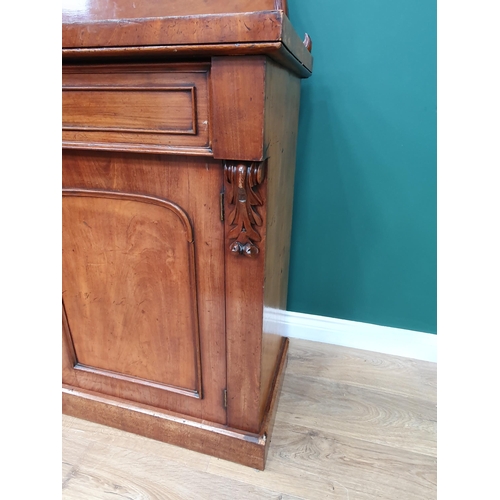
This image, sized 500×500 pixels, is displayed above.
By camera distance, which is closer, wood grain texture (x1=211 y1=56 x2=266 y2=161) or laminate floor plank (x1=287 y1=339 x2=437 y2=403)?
wood grain texture (x1=211 y1=56 x2=266 y2=161)

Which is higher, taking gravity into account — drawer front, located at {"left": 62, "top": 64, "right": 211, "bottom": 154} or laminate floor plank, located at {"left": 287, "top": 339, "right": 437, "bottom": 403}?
drawer front, located at {"left": 62, "top": 64, "right": 211, "bottom": 154}

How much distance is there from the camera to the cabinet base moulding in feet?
3.11

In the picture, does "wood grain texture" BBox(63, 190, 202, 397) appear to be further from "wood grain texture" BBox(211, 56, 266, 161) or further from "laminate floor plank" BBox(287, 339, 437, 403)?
"laminate floor plank" BBox(287, 339, 437, 403)

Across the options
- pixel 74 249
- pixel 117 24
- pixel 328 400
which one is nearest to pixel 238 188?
pixel 117 24

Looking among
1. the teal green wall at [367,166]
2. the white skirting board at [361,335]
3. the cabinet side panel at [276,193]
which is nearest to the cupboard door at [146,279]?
the cabinet side panel at [276,193]

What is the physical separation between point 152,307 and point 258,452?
1.47 ft

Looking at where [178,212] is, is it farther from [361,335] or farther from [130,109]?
[361,335]

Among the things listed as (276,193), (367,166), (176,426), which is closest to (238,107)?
(276,193)

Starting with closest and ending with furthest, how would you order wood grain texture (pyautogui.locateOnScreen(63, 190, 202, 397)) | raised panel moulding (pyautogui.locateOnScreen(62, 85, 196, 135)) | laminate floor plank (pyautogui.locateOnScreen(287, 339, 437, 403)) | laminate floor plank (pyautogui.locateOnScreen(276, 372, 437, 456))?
raised panel moulding (pyautogui.locateOnScreen(62, 85, 196, 135)) → wood grain texture (pyautogui.locateOnScreen(63, 190, 202, 397)) → laminate floor plank (pyautogui.locateOnScreen(276, 372, 437, 456)) → laminate floor plank (pyautogui.locateOnScreen(287, 339, 437, 403))

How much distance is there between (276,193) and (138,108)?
33 centimetres

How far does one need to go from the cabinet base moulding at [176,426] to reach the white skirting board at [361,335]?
1.09 ft

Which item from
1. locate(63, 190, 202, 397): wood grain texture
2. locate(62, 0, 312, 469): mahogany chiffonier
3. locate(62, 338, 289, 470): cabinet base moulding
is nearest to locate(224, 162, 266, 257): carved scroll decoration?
locate(62, 0, 312, 469): mahogany chiffonier

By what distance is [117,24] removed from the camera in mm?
631

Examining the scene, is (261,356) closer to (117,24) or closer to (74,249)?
(74,249)
